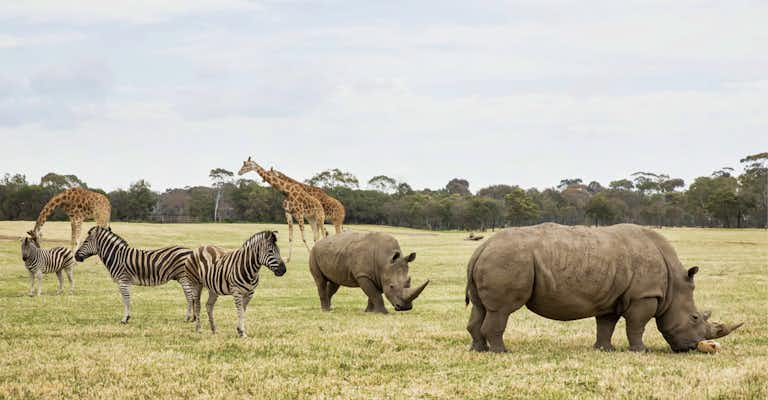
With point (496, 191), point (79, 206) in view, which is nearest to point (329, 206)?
point (79, 206)

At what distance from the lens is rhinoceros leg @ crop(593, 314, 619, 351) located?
12.8 meters

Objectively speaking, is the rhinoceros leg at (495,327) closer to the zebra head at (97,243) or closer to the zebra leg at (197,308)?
the zebra leg at (197,308)

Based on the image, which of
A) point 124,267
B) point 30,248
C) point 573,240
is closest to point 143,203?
point 30,248

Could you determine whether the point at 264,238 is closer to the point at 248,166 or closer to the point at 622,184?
the point at 248,166

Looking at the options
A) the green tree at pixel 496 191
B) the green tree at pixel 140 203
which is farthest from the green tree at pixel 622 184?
the green tree at pixel 140 203

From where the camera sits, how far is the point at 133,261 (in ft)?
55.7

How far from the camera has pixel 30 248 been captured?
22.8m

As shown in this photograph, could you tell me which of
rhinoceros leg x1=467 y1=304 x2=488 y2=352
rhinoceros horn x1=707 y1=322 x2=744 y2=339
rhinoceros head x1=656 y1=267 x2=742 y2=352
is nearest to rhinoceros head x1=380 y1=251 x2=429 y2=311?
rhinoceros leg x1=467 y1=304 x2=488 y2=352

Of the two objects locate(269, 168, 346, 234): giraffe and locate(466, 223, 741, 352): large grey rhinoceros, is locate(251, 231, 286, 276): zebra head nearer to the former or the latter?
locate(466, 223, 741, 352): large grey rhinoceros

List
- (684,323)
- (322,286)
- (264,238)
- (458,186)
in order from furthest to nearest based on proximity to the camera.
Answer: (458,186)
(322,286)
(264,238)
(684,323)

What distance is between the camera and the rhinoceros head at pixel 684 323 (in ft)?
40.8

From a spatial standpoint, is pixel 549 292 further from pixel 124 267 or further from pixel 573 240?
pixel 124 267

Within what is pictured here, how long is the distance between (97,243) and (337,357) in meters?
8.02

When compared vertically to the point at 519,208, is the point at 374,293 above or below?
below
